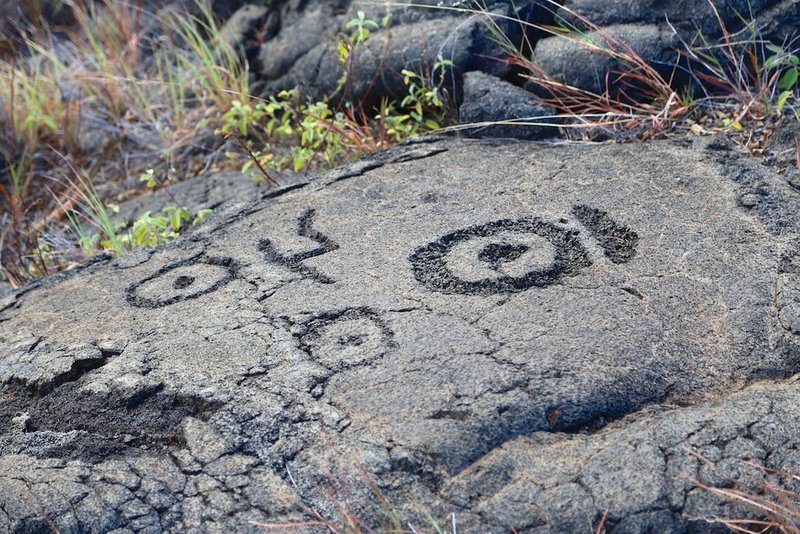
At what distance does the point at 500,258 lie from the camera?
7.75 ft

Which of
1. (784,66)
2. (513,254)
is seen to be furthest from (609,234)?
(784,66)

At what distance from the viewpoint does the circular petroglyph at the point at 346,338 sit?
6.73 ft

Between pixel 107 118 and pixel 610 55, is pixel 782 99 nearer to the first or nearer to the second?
pixel 610 55

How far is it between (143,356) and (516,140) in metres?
1.46

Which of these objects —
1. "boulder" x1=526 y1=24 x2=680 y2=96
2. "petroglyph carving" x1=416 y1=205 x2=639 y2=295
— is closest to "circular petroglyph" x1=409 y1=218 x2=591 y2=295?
"petroglyph carving" x1=416 y1=205 x2=639 y2=295

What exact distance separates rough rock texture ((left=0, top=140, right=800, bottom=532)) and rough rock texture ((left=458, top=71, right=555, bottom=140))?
0.31m

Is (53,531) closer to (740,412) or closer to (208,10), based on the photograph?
(740,412)

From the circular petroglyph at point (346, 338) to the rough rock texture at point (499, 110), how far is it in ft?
3.73

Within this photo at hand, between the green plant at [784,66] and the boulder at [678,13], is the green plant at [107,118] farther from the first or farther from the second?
the green plant at [784,66]

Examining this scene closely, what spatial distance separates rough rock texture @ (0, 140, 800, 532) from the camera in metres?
1.77

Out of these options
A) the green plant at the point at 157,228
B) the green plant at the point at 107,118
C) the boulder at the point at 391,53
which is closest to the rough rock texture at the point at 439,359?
the green plant at the point at 157,228

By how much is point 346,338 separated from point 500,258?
49cm

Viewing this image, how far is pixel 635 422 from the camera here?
1.87 metres

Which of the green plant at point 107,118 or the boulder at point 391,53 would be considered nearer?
the boulder at point 391,53
